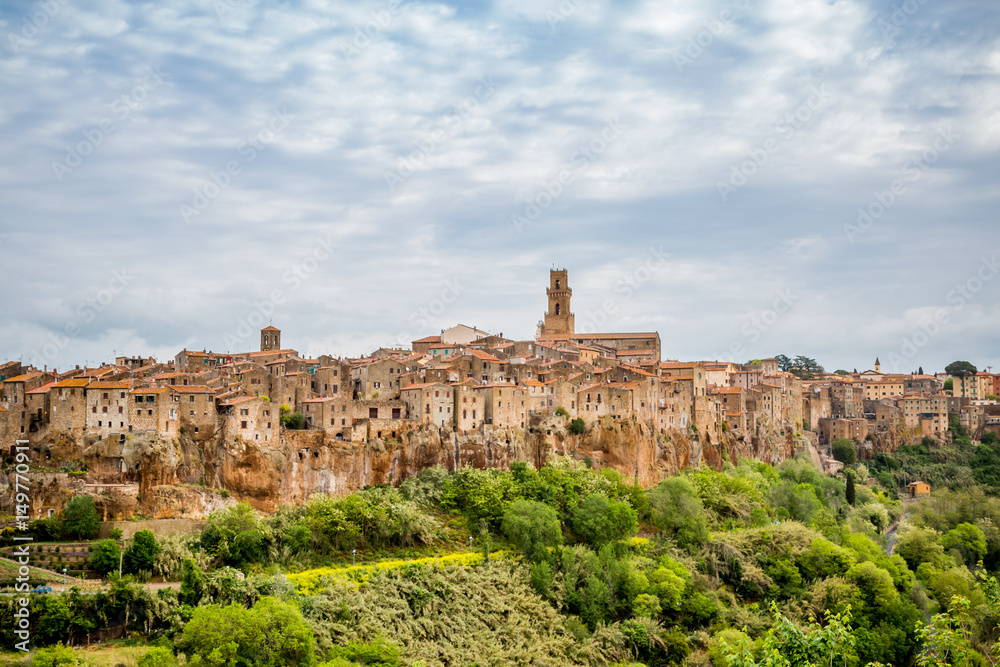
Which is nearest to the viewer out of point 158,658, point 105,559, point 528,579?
point 158,658

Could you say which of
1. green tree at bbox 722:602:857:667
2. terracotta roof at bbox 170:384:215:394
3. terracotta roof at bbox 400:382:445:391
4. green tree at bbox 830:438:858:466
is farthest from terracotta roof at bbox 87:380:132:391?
green tree at bbox 830:438:858:466

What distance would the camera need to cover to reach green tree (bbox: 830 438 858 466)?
101438mm

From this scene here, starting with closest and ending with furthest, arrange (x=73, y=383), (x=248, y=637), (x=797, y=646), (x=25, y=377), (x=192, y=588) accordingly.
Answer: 1. (x=797, y=646)
2. (x=248, y=637)
3. (x=192, y=588)
4. (x=73, y=383)
5. (x=25, y=377)

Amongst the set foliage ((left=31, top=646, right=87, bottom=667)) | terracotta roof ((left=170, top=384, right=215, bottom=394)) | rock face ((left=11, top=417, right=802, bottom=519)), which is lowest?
foliage ((left=31, top=646, right=87, bottom=667))

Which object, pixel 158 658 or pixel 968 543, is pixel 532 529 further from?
pixel 968 543

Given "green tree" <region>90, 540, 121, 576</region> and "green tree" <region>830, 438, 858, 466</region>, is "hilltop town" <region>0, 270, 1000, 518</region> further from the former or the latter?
"green tree" <region>830, 438, 858, 466</region>

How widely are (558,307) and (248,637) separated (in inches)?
2778

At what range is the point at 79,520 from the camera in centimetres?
4238

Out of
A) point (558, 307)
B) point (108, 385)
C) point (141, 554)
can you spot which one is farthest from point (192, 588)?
point (558, 307)

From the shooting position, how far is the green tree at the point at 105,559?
1581 inches

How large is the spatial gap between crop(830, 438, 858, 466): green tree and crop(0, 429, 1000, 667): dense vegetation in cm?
3264

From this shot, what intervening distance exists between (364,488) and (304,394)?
7319 millimetres

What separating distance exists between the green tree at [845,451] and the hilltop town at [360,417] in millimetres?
9796

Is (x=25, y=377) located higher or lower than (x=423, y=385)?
higher
